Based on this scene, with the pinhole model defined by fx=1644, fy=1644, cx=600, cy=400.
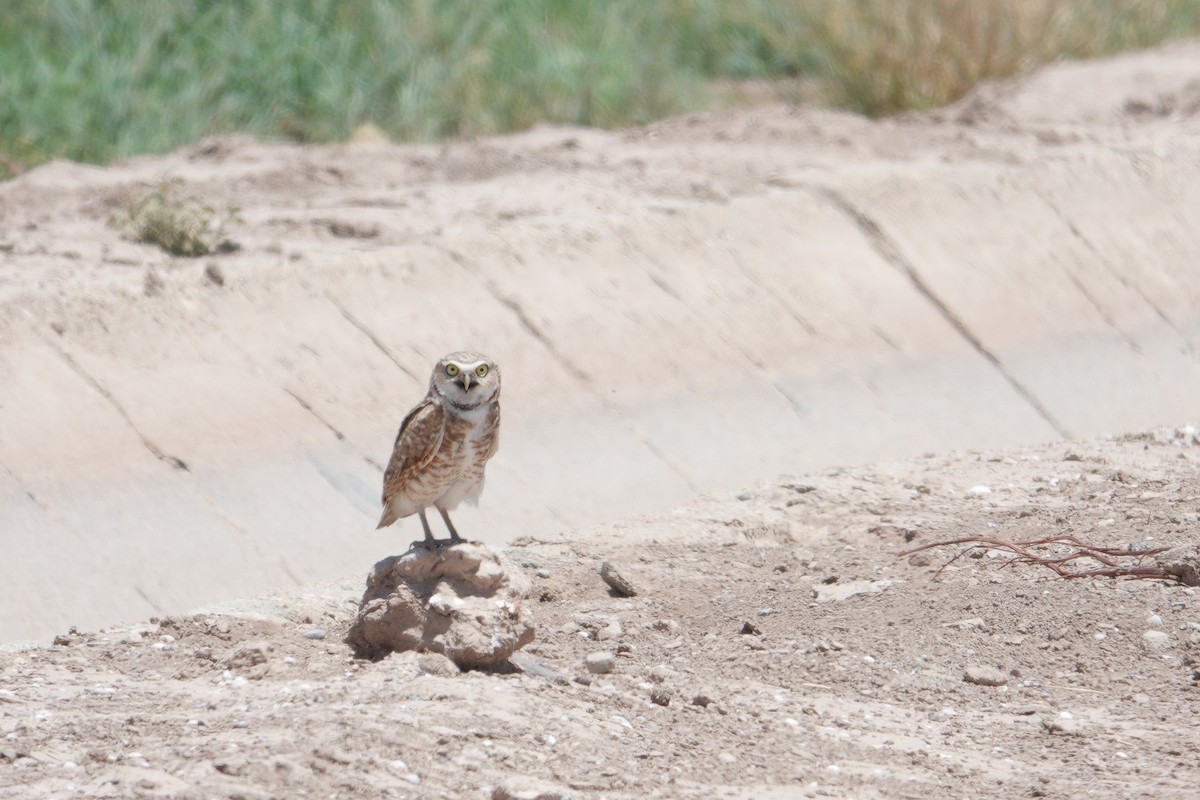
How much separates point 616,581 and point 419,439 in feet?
3.63

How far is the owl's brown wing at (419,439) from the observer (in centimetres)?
523

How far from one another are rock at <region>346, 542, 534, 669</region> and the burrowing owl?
14cm

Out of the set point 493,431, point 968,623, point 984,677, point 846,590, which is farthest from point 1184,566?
point 493,431

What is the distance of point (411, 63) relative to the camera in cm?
1101

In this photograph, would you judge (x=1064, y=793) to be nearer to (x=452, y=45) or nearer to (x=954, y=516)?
(x=954, y=516)

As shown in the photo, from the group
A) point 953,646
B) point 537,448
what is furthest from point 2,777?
point 537,448

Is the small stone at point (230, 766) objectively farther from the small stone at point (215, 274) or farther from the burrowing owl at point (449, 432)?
the small stone at point (215, 274)

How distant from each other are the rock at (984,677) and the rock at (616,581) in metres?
1.31

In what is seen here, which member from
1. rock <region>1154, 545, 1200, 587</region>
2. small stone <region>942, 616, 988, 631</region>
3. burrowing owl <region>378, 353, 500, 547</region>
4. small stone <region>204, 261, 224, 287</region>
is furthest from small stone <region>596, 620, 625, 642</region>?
small stone <region>204, 261, 224, 287</region>

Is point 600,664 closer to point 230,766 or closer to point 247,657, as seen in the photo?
point 247,657

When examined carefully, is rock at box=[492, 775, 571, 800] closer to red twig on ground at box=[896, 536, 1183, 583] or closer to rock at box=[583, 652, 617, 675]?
rock at box=[583, 652, 617, 675]

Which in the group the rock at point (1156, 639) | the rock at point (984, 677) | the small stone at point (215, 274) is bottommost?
the rock at point (1156, 639)

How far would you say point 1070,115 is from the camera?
36.6ft

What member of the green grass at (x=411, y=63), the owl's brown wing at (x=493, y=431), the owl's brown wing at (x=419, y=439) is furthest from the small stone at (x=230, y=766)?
the green grass at (x=411, y=63)
